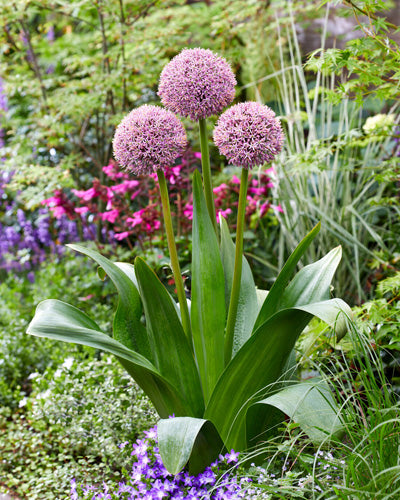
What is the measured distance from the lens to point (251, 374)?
1.80 m

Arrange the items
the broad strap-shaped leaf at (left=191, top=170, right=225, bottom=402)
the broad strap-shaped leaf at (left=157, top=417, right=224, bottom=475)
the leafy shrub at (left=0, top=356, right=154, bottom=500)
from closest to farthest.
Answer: the broad strap-shaped leaf at (left=157, top=417, right=224, bottom=475), the broad strap-shaped leaf at (left=191, top=170, right=225, bottom=402), the leafy shrub at (left=0, top=356, right=154, bottom=500)

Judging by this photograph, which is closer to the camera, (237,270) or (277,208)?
(237,270)

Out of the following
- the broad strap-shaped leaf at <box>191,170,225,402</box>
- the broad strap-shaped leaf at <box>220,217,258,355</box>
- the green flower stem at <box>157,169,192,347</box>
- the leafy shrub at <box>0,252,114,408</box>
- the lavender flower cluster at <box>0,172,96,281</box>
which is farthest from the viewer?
the lavender flower cluster at <box>0,172,96,281</box>

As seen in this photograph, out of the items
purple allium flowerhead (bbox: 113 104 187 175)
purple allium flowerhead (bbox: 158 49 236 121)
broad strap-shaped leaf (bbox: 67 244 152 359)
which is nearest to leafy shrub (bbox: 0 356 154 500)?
broad strap-shaped leaf (bbox: 67 244 152 359)

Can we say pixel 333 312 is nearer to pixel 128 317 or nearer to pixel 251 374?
pixel 251 374

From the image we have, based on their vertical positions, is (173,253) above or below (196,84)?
below

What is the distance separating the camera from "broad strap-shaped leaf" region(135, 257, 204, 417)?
182 centimetres

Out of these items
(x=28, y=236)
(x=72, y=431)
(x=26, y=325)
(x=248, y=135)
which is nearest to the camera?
(x=248, y=135)

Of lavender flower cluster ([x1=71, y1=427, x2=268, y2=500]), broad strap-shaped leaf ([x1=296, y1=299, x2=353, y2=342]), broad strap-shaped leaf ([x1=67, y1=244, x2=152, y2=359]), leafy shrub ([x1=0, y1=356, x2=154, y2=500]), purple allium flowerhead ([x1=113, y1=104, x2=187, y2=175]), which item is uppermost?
purple allium flowerhead ([x1=113, y1=104, x2=187, y2=175])

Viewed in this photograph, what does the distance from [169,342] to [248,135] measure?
0.76 metres

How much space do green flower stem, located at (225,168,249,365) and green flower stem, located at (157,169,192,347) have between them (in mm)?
148

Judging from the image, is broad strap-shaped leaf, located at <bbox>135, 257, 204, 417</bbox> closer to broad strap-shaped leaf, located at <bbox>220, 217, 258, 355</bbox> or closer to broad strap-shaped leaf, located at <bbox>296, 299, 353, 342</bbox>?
broad strap-shaped leaf, located at <bbox>220, 217, 258, 355</bbox>

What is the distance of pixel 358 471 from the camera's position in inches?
58.1

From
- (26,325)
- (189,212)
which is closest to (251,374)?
(189,212)
